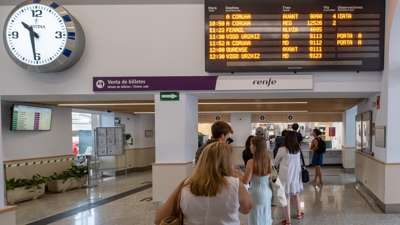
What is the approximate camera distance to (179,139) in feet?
15.4

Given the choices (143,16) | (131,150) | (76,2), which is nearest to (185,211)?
(143,16)

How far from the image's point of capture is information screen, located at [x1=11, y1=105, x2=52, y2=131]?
5.94 meters

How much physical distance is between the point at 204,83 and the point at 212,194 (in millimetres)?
3113

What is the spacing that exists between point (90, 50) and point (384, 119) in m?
5.25

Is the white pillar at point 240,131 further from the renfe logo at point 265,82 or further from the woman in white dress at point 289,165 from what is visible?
the woman in white dress at point 289,165

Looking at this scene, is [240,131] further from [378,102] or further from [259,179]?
[259,179]

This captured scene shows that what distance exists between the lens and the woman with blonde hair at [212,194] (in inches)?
66.9

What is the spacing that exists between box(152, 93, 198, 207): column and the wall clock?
1.69 m

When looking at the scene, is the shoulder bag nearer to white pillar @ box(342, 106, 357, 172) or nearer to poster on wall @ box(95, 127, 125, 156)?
poster on wall @ box(95, 127, 125, 156)

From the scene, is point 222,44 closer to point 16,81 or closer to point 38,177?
point 16,81

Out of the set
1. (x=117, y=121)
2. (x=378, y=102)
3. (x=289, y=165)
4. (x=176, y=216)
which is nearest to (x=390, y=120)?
(x=378, y=102)

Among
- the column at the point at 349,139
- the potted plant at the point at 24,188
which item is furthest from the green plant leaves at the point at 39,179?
the column at the point at 349,139

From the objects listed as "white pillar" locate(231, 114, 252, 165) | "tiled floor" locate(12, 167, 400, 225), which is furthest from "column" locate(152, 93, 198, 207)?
"white pillar" locate(231, 114, 252, 165)

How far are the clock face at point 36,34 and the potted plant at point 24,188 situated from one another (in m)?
3.06
